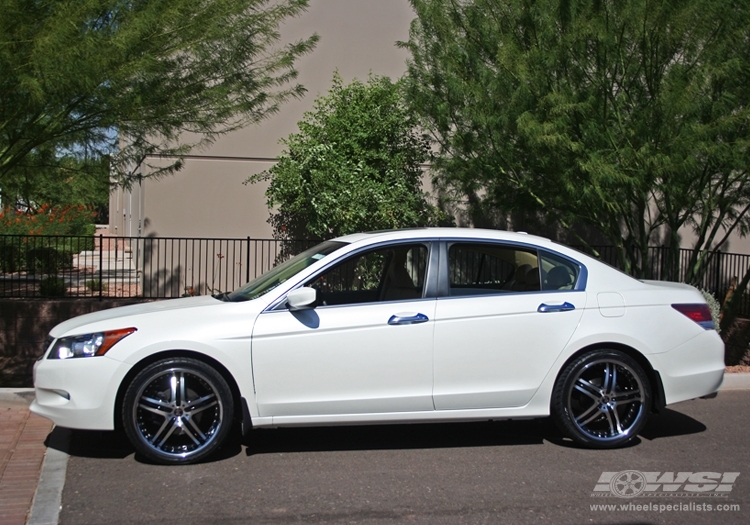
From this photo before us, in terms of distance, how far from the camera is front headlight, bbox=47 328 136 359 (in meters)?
5.52

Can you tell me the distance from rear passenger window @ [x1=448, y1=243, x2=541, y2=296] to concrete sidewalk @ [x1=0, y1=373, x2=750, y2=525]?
3.23m

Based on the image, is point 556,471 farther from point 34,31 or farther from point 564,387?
point 34,31

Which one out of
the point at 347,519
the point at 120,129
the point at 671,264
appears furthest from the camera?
the point at 671,264

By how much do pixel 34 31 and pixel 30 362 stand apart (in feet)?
19.8

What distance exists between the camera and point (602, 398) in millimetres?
6027

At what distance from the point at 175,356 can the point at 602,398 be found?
327 centimetres

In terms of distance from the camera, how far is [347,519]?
466 centimetres

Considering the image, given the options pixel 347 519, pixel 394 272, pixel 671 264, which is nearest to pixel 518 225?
pixel 671 264

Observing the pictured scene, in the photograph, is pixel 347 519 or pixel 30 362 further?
pixel 30 362

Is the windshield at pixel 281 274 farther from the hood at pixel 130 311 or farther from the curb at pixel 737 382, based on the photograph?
the curb at pixel 737 382

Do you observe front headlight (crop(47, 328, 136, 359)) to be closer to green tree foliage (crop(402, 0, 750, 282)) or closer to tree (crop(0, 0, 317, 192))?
tree (crop(0, 0, 317, 192))

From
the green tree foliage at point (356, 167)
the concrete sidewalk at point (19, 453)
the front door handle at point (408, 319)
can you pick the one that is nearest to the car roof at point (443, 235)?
the front door handle at point (408, 319)

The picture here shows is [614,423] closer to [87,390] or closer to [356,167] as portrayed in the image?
[87,390]

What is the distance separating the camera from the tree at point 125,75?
688 centimetres
